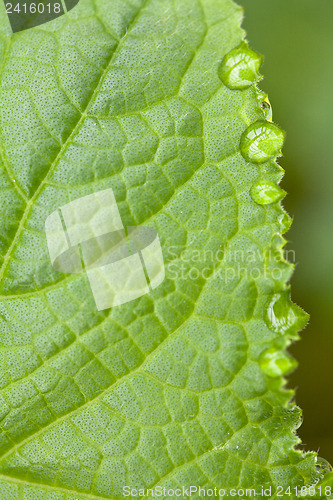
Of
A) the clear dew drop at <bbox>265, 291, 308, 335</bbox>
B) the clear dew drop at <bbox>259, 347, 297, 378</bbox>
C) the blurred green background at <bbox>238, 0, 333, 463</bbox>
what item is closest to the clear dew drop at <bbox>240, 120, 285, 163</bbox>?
the clear dew drop at <bbox>265, 291, 308, 335</bbox>

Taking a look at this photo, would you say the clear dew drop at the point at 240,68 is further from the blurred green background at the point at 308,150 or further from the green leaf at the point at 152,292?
the blurred green background at the point at 308,150

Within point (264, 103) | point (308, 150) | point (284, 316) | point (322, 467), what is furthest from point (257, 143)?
point (308, 150)

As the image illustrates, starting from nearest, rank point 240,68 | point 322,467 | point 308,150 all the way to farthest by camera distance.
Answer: point 240,68
point 322,467
point 308,150

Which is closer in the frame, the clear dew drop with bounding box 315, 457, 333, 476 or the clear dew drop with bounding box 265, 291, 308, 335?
the clear dew drop with bounding box 265, 291, 308, 335

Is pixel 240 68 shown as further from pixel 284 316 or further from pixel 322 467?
pixel 322 467

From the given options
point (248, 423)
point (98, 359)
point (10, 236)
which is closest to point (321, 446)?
point (248, 423)

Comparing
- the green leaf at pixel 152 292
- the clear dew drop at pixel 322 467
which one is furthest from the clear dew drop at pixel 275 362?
the clear dew drop at pixel 322 467

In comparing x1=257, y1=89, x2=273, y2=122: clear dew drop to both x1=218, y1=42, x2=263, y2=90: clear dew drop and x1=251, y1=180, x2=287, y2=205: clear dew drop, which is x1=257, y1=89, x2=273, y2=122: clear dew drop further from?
x1=251, y1=180, x2=287, y2=205: clear dew drop
